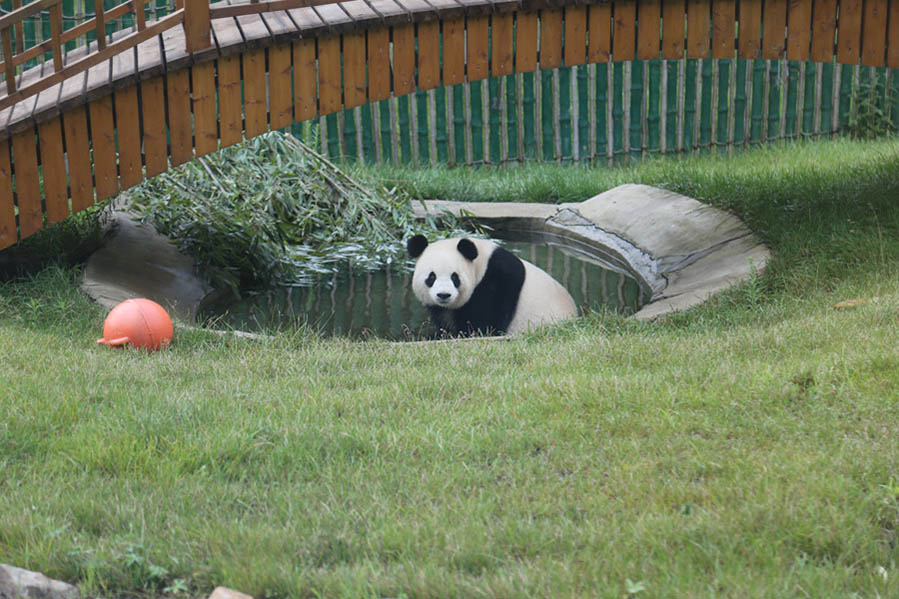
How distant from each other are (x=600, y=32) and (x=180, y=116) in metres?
2.47

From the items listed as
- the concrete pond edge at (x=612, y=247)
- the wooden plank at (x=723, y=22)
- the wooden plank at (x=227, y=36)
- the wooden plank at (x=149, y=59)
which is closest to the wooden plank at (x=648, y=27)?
the wooden plank at (x=723, y=22)

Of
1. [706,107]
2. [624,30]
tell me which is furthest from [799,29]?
[706,107]

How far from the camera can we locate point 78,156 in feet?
17.6

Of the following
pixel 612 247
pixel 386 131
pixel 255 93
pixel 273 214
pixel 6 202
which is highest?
pixel 255 93

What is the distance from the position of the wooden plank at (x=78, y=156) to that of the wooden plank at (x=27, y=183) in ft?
0.57

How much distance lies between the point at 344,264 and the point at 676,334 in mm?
3218

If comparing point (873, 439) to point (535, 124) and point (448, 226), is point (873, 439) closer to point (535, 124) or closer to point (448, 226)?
point (448, 226)

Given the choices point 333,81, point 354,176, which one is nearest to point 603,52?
point 333,81

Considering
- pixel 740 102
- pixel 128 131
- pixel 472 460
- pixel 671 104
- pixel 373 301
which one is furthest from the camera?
pixel 740 102

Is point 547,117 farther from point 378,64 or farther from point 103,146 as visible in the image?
point 103,146

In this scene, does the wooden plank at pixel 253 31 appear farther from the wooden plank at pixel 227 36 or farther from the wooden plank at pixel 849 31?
the wooden plank at pixel 849 31

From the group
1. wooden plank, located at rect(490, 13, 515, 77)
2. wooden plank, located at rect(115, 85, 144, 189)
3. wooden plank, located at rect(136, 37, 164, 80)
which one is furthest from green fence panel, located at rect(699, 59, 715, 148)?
wooden plank, located at rect(115, 85, 144, 189)

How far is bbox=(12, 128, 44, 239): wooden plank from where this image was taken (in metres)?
Result: 5.29

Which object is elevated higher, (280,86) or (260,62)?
(260,62)
